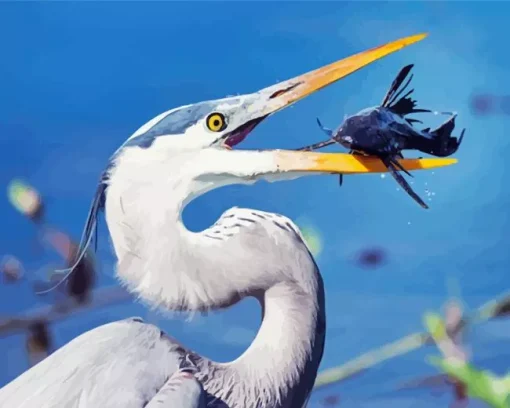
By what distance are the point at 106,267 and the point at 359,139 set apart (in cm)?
50

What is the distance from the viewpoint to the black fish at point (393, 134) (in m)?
1.18

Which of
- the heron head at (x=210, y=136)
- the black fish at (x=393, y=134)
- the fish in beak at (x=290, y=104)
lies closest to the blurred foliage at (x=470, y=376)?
the black fish at (x=393, y=134)

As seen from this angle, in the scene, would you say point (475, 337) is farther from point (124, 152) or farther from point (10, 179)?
point (10, 179)

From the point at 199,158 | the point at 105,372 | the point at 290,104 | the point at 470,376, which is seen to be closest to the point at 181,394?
the point at 105,372

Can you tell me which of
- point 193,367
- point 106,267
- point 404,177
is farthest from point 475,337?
point 106,267

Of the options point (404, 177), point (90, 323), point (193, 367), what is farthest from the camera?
point (90, 323)

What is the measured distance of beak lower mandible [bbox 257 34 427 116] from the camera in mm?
1137

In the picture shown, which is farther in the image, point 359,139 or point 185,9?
point 185,9

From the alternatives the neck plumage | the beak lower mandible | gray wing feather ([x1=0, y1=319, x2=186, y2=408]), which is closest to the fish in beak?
the beak lower mandible

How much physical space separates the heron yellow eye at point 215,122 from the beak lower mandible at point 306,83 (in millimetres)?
62

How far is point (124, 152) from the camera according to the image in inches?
46.1

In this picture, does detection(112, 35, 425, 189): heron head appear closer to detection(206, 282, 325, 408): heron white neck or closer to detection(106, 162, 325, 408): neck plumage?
detection(106, 162, 325, 408): neck plumage

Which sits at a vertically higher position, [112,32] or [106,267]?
[112,32]

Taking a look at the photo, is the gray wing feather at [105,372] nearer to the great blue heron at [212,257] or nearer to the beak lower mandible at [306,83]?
the great blue heron at [212,257]
